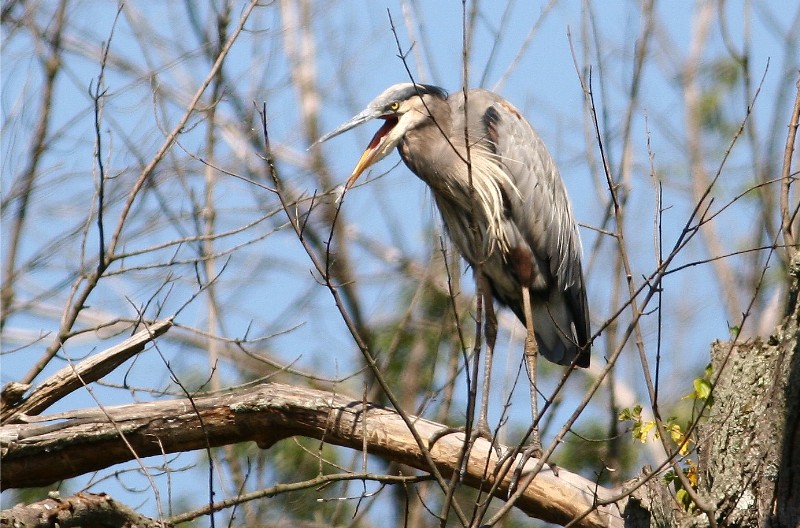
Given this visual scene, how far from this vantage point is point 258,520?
4492 millimetres

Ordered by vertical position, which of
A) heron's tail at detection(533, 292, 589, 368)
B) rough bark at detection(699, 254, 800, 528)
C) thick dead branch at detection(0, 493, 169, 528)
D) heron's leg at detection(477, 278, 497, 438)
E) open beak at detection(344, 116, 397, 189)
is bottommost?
thick dead branch at detection(0, 493, 169, 528)

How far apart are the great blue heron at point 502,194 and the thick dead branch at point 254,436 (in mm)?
1083

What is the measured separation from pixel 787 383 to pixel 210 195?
368 centimetres

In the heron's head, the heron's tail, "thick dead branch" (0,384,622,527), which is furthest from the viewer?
the heron's tail

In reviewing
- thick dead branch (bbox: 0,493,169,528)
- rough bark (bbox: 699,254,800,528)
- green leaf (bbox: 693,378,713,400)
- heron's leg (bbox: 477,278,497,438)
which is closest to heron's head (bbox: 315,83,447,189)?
heron's leg (bbox: 477,278,497,438)

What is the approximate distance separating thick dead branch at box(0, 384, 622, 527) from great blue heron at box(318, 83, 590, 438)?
108cm

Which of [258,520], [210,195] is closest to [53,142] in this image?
[210,195]

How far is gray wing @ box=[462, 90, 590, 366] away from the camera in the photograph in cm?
470

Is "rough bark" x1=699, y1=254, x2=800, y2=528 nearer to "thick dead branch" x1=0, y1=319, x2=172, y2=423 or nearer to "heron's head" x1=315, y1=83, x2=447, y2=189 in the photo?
"thick dead branch" x1=0, y1=319, x2=172, y2=423

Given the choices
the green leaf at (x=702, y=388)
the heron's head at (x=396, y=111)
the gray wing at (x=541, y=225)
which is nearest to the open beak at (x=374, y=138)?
the heron's head at (x=396, y=111)

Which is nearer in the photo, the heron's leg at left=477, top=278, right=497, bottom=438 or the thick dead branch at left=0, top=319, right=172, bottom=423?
the thick dead branch at left=0, top=319, right=172, bottom=423

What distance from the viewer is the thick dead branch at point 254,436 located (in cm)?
331

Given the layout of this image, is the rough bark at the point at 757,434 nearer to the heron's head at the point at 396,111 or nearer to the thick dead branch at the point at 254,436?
the thick dead branch at the point at 254,436

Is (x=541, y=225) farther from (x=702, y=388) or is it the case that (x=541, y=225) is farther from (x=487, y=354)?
(x=702, y=388)
